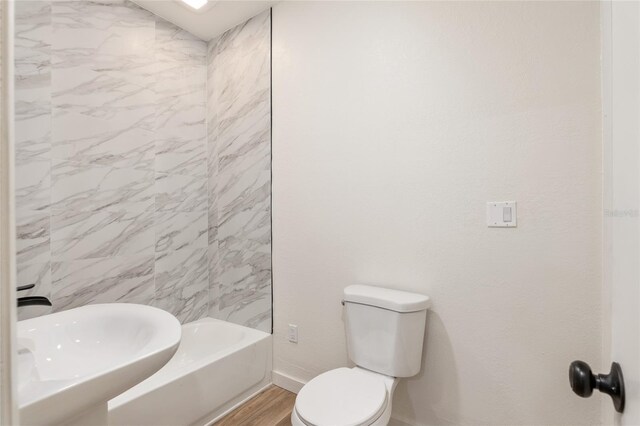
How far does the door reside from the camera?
0.39 m

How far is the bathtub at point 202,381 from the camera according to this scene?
1.44m

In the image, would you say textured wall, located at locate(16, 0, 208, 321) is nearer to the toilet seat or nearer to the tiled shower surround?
the tiled shower surround

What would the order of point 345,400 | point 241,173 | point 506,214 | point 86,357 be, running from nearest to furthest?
point 86,357 < point 345,400 < point 506,214 < point 241,173

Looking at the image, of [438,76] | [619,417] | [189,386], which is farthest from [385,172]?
[189,386]

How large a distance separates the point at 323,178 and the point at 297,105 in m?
0.49

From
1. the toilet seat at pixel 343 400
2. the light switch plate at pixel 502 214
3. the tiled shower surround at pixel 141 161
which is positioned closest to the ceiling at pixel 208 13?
the tiled shower surround at pixel 141 161

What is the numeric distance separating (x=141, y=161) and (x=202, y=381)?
4.43ft

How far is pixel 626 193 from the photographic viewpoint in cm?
44

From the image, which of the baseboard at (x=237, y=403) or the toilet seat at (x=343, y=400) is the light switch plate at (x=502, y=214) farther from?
the baseboard at (x=237, y=403)

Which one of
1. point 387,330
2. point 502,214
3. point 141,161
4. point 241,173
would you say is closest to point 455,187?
point 502,214

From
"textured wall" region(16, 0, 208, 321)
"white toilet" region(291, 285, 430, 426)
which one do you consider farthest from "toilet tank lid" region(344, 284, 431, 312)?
"textured wall" region(16, 0, 208, 321)

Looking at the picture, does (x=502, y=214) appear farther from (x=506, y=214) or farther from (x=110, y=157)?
(x=110, y=157)

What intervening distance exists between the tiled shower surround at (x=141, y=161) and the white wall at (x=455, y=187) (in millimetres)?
351

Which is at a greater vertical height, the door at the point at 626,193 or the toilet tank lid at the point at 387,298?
the door at the point at 626,193
